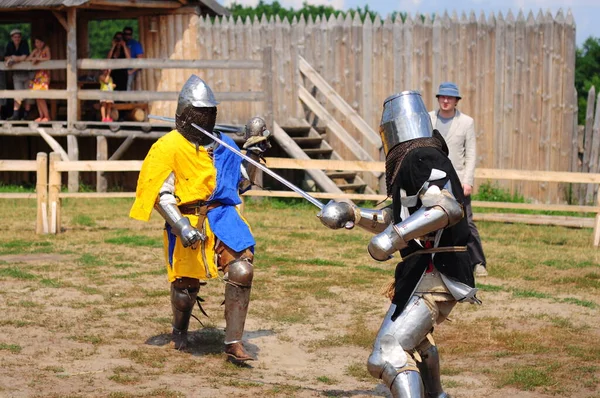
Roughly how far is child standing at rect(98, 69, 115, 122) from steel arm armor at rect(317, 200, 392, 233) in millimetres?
12143

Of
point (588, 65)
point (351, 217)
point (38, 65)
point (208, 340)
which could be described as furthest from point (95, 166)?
point (588, 65)

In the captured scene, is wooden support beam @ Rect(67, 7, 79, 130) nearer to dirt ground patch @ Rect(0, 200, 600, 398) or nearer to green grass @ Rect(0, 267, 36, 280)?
dirt ground patch @ Rect(0, 200, 600, 398)

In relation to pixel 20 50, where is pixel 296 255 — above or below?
below

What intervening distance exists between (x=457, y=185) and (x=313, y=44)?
11272 mm

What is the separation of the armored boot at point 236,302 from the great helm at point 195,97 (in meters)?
1.09

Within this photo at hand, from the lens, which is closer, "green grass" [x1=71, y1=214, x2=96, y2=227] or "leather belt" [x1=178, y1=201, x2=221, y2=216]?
"leather belt" [x1=178, y1=201, x2=221, y2=216]

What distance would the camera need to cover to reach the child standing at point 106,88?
16.9 meters

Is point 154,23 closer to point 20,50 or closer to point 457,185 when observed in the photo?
point 20,50

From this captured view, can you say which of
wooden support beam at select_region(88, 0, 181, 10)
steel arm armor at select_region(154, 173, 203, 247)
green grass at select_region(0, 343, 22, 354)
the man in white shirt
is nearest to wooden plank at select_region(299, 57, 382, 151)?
wooden support beam at select_region(88, 0, 181, 10)

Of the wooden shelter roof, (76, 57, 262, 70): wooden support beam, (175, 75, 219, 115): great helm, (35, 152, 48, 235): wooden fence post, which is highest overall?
the wooden shelter roof

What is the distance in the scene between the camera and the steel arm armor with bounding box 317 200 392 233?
5.11 m

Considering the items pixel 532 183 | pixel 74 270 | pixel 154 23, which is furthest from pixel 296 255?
pixel 154 23

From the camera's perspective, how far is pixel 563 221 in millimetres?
13156

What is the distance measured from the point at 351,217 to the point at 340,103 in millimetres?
10341
